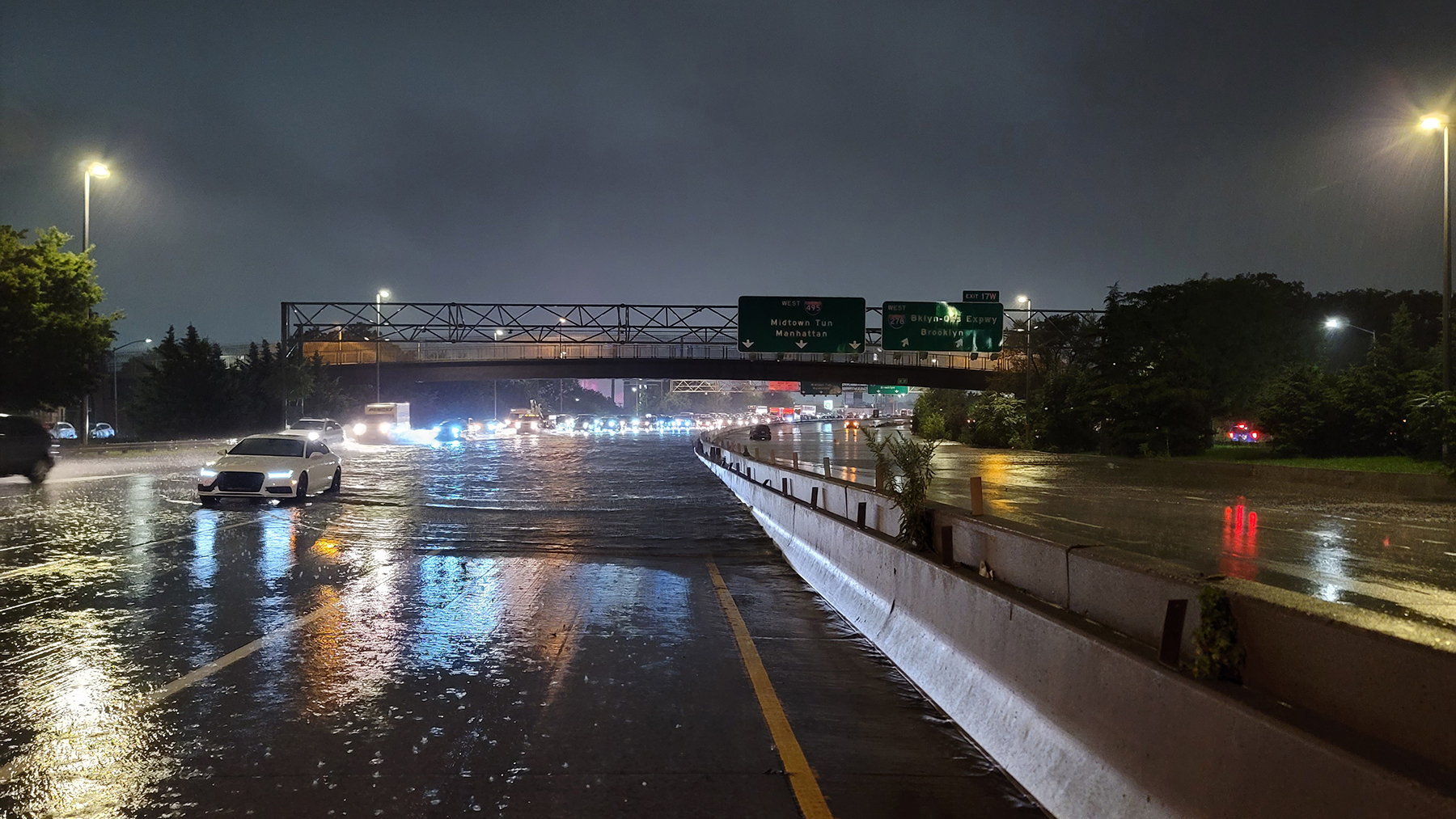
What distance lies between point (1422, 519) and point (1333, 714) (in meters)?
19.9

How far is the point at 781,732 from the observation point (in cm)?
635

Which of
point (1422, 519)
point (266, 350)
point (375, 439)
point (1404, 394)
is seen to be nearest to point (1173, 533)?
point (1422, 519)

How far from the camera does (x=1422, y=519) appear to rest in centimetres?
2056

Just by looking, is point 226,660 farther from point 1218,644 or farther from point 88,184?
point 88,184

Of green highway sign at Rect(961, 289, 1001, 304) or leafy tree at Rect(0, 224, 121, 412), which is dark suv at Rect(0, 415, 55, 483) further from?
green highway sign at Rect(961, 289, 1001, 304)

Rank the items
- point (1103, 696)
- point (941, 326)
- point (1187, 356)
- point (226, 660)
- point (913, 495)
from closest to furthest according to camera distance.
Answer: point (1103, 696) → point (226, 660) → point (913, 495) → point (1187, 356) → point (941, 326)

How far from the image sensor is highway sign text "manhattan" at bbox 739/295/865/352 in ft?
177

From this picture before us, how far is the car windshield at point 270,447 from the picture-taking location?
23297 millimetres

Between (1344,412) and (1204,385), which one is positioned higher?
(1204,385)

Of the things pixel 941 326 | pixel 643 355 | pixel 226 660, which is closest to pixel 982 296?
pixel 941 326

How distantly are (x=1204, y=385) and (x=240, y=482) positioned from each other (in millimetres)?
43299

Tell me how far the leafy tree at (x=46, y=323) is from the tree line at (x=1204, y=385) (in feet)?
141

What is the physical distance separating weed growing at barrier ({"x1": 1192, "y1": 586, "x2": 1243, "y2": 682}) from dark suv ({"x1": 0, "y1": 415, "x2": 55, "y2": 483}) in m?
28.8

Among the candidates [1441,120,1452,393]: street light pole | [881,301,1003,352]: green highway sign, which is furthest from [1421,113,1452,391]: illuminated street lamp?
[881,301,1003,352]: green highway sign
